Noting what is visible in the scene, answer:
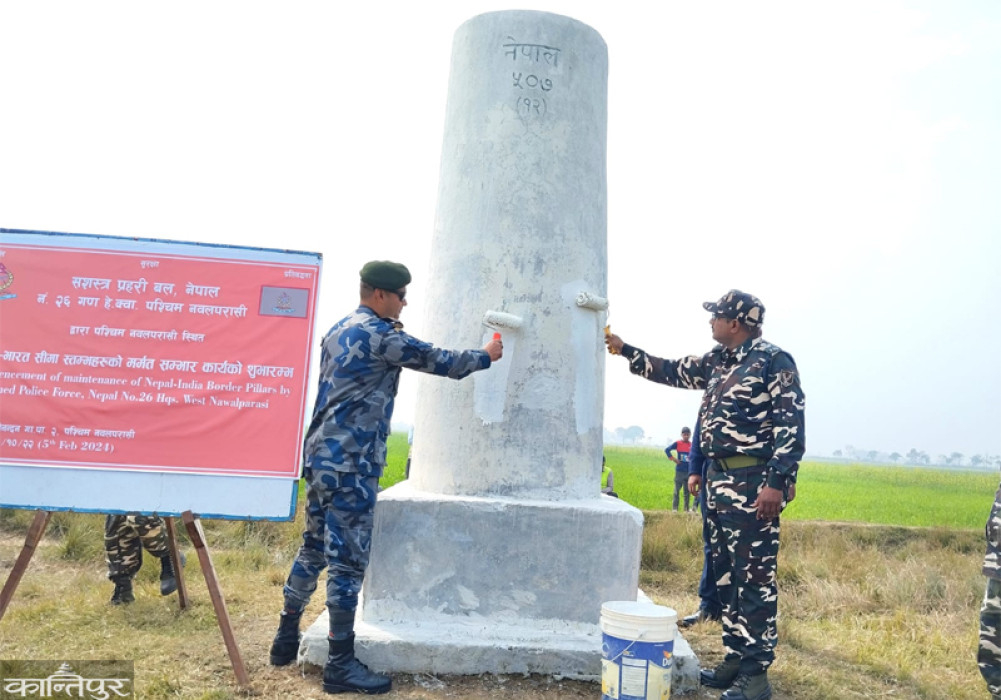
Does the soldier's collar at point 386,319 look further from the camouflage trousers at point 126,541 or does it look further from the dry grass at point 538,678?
the camouflage trousers at point 126,541

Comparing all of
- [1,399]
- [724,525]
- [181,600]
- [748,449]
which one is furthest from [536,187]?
[181,600]

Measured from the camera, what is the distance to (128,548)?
4.93 m

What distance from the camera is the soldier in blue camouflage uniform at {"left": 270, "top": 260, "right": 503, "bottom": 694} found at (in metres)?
3.48

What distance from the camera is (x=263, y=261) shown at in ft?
12.5

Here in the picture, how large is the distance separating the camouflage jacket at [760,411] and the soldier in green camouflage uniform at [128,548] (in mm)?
3540

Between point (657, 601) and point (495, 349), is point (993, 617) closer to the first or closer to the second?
point (495, 349)

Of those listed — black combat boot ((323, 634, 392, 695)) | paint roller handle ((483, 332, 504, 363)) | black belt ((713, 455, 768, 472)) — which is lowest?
black combat boot ((323, 634, 392, 695))

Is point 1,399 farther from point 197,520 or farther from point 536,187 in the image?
point 536,187

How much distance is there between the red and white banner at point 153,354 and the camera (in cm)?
363

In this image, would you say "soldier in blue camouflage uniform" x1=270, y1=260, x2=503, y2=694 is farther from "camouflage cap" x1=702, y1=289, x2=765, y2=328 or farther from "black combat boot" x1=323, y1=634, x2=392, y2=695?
"camouflage cap" x1=702, y1=289, x2=765, y2=328

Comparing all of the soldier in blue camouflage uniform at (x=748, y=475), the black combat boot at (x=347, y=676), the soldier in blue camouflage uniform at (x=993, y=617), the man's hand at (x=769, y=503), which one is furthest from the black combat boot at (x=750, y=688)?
the black combat boot at (x=347, y=676)

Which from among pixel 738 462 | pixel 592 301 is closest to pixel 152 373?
pixel 592 301
